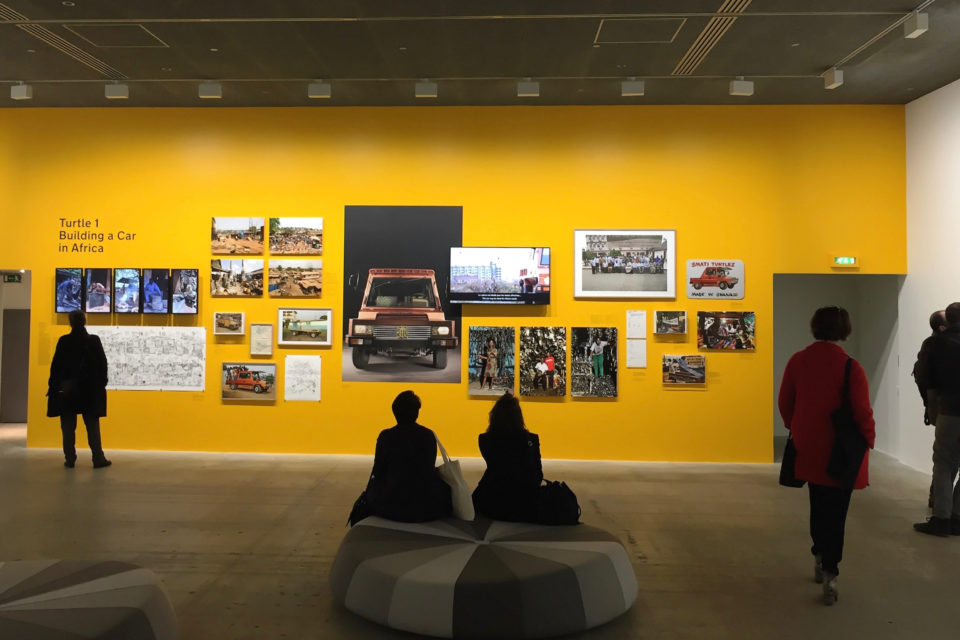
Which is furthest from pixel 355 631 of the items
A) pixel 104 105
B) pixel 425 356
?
pixel 104 105

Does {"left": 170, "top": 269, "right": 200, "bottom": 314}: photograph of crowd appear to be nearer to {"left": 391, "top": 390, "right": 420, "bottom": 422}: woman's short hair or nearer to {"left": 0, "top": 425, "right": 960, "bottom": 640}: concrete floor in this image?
{"left": 0, "top": 425, "right": 960, "bottom": 640}: concrete floor

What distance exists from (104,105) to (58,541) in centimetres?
591

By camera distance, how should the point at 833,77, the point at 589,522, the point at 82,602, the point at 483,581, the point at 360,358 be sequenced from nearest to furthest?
1. the point at 82,602
2. the point at 483,581
3. the point at 589,522
4. the point at 833,77
5. the point at 360,358

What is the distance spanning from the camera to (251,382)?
8.12 m

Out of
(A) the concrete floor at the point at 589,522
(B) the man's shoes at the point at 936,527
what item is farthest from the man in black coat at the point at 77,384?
(B) the man's shoes at the point at 936,527

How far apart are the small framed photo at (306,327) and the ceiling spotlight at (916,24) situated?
654 cm

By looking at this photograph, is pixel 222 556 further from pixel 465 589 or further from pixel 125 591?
pixel 465 589

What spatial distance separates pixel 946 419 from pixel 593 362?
3614 mm

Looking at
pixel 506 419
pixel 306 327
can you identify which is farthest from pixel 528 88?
pixel 506 419

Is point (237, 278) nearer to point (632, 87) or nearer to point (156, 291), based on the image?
point (156, 291)

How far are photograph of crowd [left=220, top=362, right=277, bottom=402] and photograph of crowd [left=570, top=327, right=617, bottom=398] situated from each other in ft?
12.3

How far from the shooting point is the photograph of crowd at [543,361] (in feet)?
26.0

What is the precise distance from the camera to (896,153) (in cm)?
791

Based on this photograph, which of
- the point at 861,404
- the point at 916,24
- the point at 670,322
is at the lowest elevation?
the point at 861,404
